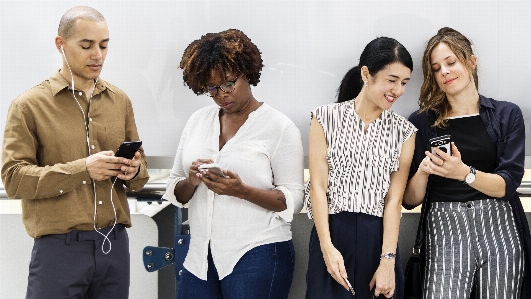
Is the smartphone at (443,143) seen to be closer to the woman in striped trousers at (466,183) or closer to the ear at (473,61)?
the woman in striped trousers at (466,183)

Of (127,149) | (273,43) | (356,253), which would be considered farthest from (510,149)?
(127,149)

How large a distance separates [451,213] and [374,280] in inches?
18.6

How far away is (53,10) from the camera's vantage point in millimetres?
3029

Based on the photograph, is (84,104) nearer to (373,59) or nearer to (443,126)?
(373,59)

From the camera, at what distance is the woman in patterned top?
93.5 inches

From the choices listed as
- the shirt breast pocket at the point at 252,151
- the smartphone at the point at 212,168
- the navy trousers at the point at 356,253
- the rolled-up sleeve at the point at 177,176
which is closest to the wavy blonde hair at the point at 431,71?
the navy trousers at the point at 356,253

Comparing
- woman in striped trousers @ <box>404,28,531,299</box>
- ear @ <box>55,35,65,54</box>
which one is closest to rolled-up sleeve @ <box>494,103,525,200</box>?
woman in striped trousers @ <box>404,28,531,299</box>

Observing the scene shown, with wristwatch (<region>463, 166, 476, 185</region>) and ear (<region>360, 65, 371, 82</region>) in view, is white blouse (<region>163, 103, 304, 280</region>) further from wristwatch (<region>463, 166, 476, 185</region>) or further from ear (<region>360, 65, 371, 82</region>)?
wristwatch (<region>463, 166, 476, 185</region>)

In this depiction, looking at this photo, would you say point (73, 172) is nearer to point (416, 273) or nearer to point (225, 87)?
point (225, 87)

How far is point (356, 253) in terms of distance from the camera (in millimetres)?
2396

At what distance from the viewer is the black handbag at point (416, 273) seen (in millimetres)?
2604

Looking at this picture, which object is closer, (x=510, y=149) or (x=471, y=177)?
(x=471, y=177)

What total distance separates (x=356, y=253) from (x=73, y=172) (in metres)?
1.15

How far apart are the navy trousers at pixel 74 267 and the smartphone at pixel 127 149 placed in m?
0.33
